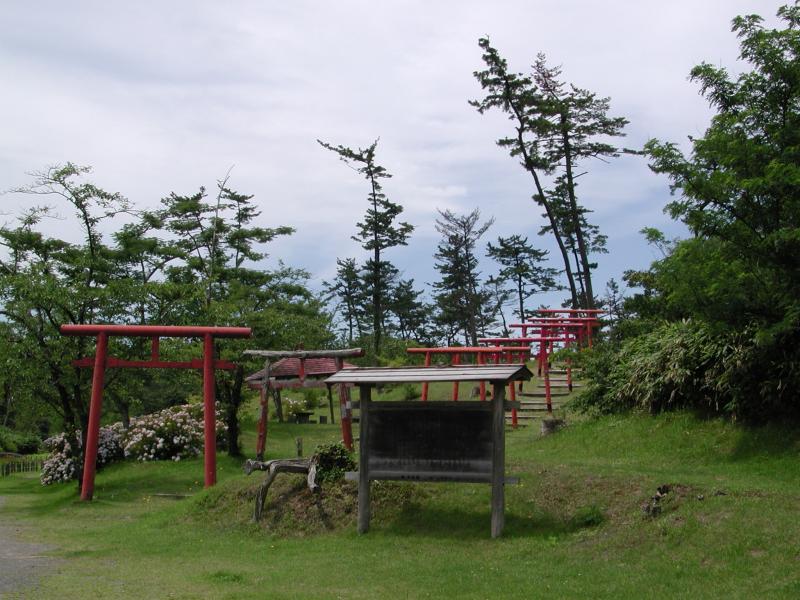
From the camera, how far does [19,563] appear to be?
34.3 ft

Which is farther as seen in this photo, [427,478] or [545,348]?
[545,348]

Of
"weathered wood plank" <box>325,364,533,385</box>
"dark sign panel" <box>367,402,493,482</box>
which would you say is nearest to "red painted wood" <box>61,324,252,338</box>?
"weathered wood plank" <box>325,364,533,385</box>

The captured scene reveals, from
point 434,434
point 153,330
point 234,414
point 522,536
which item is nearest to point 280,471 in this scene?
point 434,434

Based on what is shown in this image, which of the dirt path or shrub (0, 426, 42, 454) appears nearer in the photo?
the dirt path

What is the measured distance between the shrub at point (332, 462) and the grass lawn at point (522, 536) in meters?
0.36

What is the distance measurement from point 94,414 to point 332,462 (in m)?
7.36

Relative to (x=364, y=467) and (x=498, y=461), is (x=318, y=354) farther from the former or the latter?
(x=498, y=461)

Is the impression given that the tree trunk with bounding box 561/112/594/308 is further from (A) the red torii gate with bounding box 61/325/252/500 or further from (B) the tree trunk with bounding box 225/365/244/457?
(A) the red torii gate with bounding box 61/325/252/500

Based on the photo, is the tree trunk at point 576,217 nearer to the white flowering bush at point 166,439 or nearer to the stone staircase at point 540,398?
the stone staircase at point 540,398

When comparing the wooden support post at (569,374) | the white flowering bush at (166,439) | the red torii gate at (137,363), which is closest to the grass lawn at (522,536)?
the red torii gate at (137,363)

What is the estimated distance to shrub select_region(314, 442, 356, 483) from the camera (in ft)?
41.8

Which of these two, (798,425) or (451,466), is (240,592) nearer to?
(451,466)

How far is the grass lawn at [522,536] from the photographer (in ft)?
26.2

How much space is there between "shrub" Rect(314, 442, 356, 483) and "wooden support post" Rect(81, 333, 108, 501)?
7.11 m
